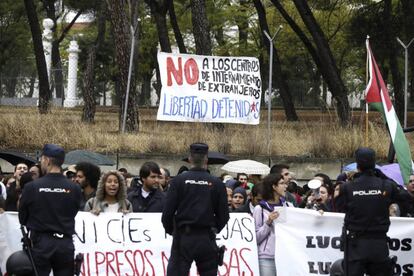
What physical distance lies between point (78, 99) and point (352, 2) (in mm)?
10749

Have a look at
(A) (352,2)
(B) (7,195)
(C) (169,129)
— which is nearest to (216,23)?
(A) (352,2)

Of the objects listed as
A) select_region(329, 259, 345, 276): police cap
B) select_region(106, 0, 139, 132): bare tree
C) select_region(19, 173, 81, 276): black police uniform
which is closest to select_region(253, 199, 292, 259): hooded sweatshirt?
select_region(329, 259, 345, 276): police cap

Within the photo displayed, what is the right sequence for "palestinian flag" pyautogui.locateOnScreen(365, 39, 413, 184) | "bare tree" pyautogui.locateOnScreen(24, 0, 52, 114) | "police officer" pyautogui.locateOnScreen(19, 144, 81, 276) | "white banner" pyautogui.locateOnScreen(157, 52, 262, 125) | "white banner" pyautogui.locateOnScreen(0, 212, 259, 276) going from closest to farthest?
"police officer" pyautogui.locateOnScreen(19, 144, 81, 276), "white banner" pyautogui.locateOnScreen(0, 212, 259, 276), "palestinian flag" pyautogui.locateOnScreen(365, 39, 413, 184), "white banner" pyautogui.locateOnScreen(157, 52, 262, 125), "bare tree" pyautogui.locateOnScreen(24, 0, 52, 114)

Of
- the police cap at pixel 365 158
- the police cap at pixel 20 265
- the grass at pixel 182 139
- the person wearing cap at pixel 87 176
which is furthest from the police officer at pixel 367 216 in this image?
the grass at pixel 182 139

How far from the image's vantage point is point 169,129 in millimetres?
22703

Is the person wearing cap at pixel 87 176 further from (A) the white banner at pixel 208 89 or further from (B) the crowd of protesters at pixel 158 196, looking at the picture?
(A) the white banner at pixel 208 89

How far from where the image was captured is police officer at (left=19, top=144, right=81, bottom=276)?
935 cm

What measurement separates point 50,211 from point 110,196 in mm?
1774

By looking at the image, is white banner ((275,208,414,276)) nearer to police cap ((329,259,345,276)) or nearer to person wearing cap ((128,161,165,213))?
police cap ((329,259,345,276))

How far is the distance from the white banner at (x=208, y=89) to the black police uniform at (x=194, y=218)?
8911 millimetres

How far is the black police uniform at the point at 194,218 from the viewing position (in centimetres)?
961

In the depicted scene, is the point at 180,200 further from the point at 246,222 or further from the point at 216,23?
the point at 216,23

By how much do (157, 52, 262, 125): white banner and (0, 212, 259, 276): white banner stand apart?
274 inches

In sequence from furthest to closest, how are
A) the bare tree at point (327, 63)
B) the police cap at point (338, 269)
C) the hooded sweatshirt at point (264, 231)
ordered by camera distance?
the bare tree at point (327, 63)
the hooded sweatshirt at point (264, 231)
the police cap at point (338, 269)
